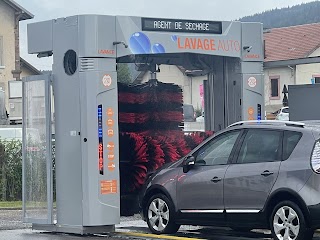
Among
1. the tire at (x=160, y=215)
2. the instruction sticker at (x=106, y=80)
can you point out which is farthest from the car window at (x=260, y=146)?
the instruction sticker at (x=106, y=80)

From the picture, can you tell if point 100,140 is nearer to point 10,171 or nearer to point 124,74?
point 124,74

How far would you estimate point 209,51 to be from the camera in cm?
1497

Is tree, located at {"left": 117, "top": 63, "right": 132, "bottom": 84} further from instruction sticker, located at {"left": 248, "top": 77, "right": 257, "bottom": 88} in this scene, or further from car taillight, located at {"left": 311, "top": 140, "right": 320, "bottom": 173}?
car taillight, located at {"left": 311, "top": 140, "right": 320, "bottom": 173}

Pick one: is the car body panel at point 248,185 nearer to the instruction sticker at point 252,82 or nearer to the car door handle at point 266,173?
the car door handle at point 266,173

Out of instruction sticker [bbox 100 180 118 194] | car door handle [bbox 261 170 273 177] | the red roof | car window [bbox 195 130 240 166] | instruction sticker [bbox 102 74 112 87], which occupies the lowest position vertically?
instruction sticker [bbox 100 180 118 194]

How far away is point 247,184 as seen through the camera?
12.7 m

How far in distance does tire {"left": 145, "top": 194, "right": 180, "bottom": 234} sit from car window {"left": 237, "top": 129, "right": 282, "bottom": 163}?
1.50m

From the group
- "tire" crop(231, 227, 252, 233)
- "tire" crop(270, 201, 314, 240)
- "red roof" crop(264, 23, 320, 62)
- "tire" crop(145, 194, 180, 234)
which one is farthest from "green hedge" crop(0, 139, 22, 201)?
"red roof" crop(264, 23, 320, 62)

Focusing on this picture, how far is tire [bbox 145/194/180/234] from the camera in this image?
45.6 feet

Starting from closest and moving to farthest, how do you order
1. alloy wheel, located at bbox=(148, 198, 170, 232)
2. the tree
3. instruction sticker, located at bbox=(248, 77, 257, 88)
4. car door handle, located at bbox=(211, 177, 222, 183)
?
car door handle, located at bbox=(211, 177, 222, 183), alloy wheel, located at bbox=(148, 198, 170, 232), instruction sticker, located at bbox=(248, 77, 257, 88), the tree

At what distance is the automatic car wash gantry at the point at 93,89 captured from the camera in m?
14.1

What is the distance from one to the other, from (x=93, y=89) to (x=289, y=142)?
10.4 ft

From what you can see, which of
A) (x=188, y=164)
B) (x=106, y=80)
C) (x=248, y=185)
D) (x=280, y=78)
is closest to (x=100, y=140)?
(x=106, y=80)

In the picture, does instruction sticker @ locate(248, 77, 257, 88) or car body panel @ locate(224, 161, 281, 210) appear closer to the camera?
car body panel @ locate(224, 161, 281, 210)
